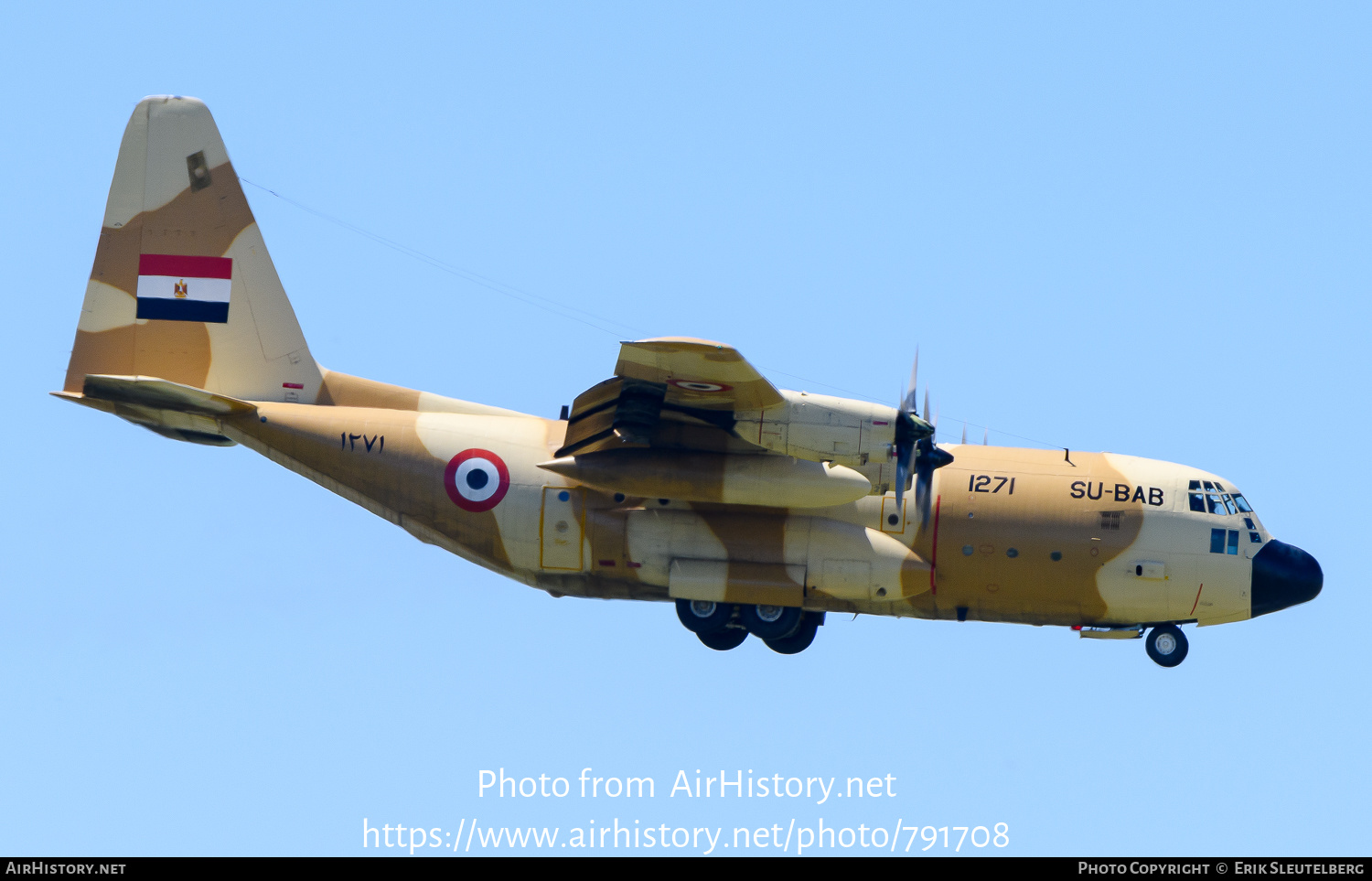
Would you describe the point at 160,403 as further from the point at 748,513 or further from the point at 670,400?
the point at 748,513

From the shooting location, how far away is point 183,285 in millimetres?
30125

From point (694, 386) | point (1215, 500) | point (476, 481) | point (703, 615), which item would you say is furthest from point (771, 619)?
point (1215, 500)

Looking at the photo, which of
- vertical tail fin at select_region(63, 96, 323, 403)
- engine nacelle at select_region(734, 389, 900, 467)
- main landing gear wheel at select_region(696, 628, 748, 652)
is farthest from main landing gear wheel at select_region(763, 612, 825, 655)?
vertical tail fin at select_region(63, 96, 323, 403)

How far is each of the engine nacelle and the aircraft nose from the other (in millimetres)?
7487

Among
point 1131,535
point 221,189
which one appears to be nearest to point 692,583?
point 1131,535

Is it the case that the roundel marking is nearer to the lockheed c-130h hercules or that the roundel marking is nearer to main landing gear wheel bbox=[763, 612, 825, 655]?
the lockheed c-130h hercules

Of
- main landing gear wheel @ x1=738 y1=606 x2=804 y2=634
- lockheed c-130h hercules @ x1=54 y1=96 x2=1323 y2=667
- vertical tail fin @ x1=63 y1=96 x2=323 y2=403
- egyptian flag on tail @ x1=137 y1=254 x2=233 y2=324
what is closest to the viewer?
lockheed c-130h hercules @ x1=54 y1=96 x2=1323 y2=667

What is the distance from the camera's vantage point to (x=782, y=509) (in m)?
28.5

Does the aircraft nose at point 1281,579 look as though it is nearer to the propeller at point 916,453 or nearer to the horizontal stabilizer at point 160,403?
the propeller at point 916,453

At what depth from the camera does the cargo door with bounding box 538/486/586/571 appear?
1120 inches

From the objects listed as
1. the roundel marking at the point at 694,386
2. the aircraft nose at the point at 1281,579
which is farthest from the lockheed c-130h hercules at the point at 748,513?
the roundel marking at the point at 694,386

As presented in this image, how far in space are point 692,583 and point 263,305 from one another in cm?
933

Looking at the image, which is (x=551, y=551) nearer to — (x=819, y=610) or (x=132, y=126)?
(x=819, y=610)

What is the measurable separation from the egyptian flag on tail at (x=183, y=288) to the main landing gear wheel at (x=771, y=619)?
10.7m
